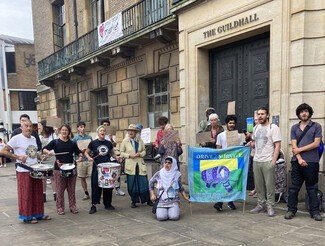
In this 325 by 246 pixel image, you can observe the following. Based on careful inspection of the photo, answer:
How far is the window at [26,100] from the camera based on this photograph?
123 ft

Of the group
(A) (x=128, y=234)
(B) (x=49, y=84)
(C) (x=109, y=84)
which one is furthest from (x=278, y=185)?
(B) (x=49, y=84)

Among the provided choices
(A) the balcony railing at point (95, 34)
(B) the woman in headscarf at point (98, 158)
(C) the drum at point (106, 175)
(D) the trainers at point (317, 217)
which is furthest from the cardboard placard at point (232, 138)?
(A) the balcony railing at point (95, 34)

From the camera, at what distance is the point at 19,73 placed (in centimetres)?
3728

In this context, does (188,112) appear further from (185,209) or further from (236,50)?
(185,209)

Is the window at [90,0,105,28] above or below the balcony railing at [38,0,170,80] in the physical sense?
above

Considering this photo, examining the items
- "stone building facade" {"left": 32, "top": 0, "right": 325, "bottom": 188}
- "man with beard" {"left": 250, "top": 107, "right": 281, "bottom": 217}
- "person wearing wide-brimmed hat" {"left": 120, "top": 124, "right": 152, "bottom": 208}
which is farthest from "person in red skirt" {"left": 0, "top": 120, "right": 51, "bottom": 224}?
"stone building facade" {"left": 32, "top": 0, "right": 325, "bottom": 188}

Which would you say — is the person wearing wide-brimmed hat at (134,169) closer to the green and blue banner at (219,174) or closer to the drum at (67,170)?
the drum at (67,170)

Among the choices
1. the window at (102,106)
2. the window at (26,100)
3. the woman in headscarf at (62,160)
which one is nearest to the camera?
the woman in headscarf at (62,160)

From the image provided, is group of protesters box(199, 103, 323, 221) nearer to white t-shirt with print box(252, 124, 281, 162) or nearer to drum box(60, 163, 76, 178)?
white t-shirt with print box(252, 124, 281, 162)

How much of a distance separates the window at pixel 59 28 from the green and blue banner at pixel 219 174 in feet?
52.1

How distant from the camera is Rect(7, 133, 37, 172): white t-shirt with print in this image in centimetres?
547

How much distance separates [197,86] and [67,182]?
14.9 feet

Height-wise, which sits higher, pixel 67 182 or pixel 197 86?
pixel 197 86

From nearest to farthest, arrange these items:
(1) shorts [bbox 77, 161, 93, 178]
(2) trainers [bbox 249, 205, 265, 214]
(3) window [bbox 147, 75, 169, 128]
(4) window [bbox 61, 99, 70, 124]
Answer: (2) trainers [bbox 249, 205, 265, 214]
(1) shorts [bbox 77, 161, 93, 178]
(3) window [bbox 147, 75, 169, 128]
(4) window [bbox 61, 99, 70, 124]
